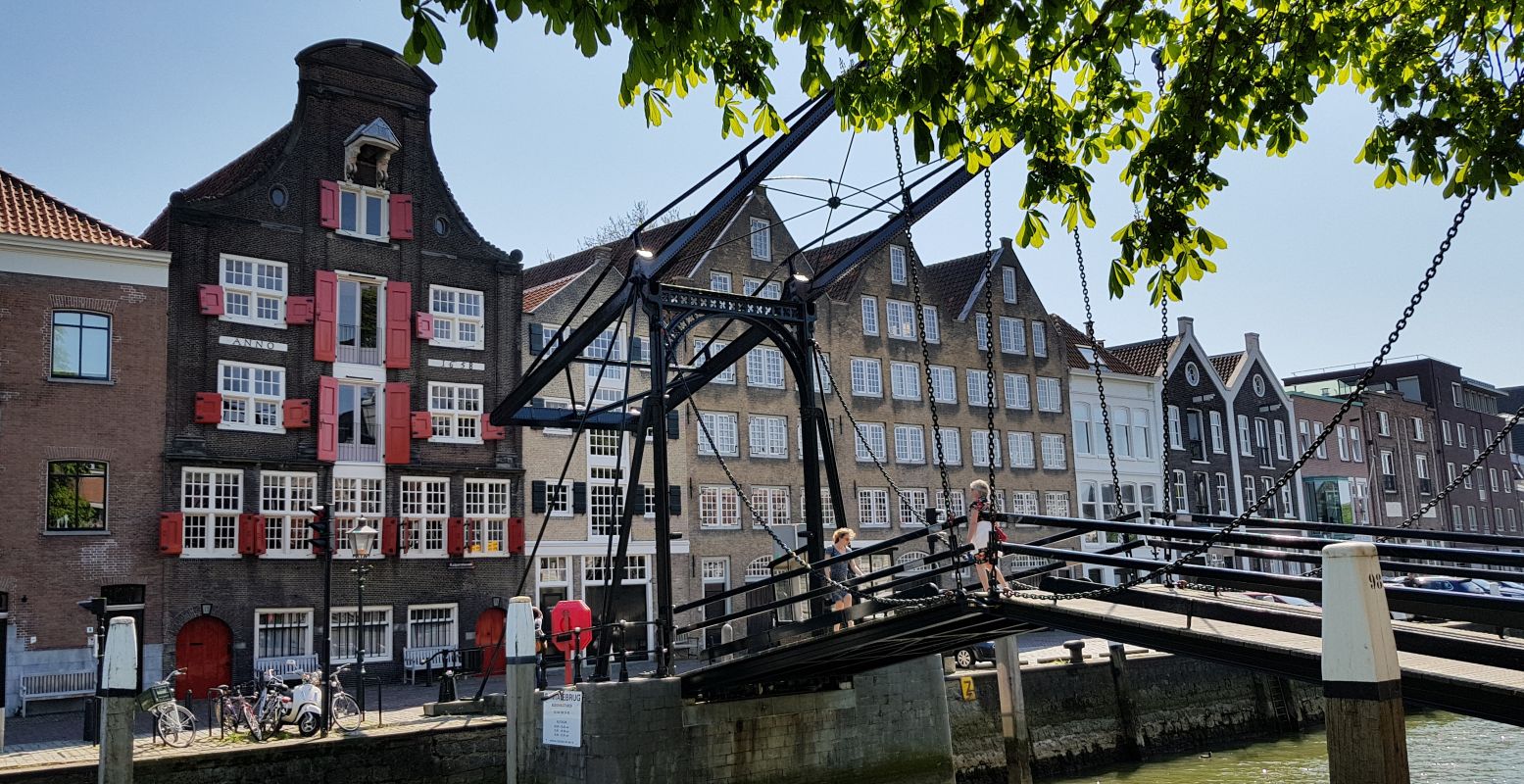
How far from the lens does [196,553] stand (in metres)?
24.1

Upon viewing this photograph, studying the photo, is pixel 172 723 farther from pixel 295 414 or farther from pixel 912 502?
pixel 912 502

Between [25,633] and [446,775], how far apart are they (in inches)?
403

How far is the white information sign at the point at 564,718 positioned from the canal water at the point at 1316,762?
9704 mm

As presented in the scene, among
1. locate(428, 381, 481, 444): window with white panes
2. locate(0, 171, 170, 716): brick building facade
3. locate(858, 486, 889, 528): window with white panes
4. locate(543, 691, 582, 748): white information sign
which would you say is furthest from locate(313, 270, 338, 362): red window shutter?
locate(858, 486, 889, 528): window with white panes

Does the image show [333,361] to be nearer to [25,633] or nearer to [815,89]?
[25,633]

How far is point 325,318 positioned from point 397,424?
101 inches

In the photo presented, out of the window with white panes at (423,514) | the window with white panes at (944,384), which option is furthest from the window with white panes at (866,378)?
the window with white panes at (423,514)

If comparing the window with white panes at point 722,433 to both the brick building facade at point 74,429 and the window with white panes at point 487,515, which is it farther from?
the brick building facade at point 74,429

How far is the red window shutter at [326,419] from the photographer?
1018 inches

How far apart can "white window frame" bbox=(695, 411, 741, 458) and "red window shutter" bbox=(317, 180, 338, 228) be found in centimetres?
996

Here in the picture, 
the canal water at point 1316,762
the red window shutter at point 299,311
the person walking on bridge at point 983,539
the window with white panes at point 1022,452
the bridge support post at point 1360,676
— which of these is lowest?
the canal water at point 1316,762

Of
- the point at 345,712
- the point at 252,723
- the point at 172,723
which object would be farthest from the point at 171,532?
the point at 172,723

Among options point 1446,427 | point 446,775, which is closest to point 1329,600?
point 446,775

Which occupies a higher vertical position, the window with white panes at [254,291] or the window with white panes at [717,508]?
the window with white panes at [254,291]
